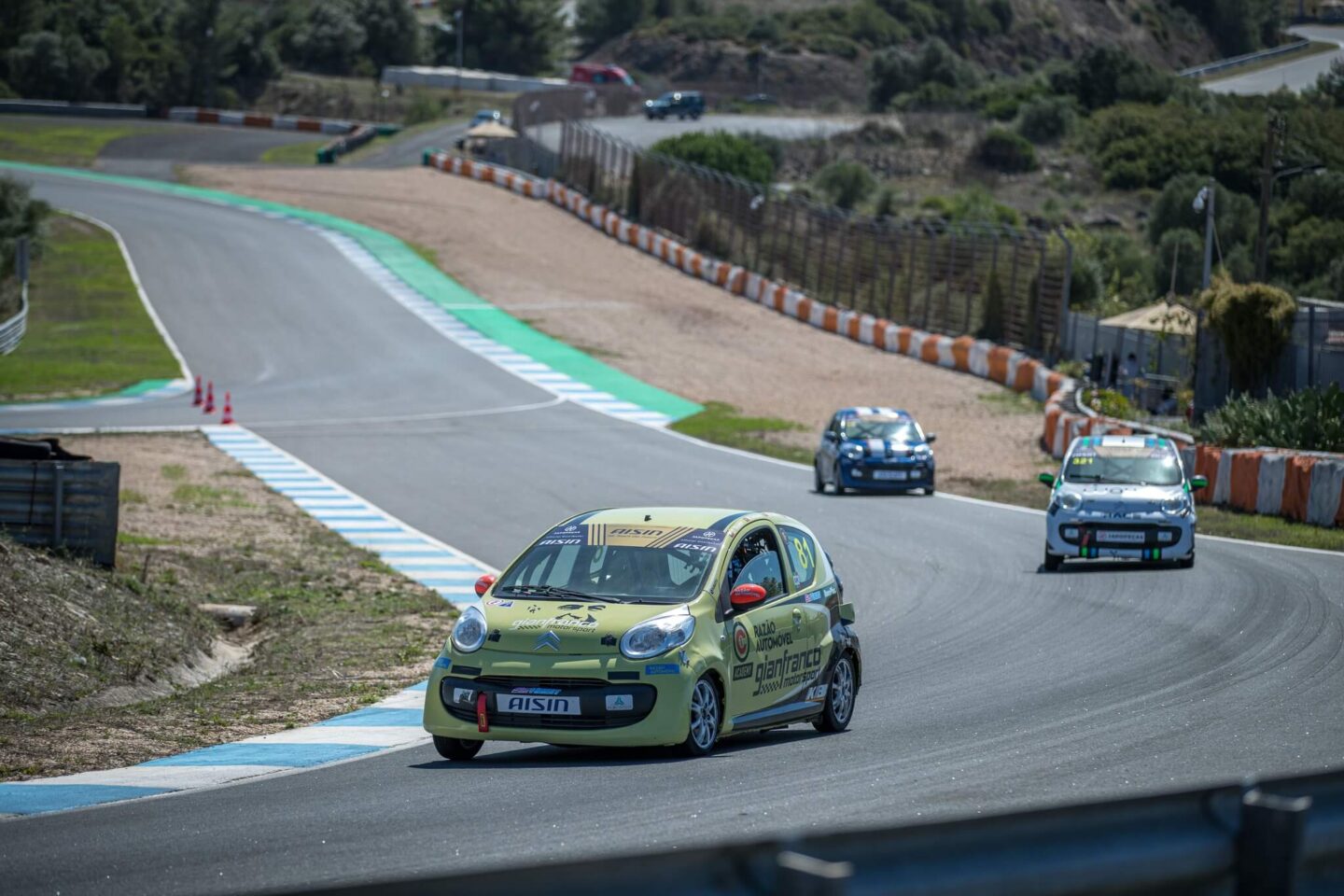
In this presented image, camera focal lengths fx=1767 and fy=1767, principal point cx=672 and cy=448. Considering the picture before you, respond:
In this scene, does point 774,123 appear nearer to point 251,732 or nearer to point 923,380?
point 923,380

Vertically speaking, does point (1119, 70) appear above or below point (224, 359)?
above

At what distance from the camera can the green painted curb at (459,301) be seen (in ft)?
147

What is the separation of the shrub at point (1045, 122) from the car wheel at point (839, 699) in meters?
86.5

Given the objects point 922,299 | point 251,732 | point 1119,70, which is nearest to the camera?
point 251,732

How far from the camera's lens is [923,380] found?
152 feet

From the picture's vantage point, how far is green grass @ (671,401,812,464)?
36.1m

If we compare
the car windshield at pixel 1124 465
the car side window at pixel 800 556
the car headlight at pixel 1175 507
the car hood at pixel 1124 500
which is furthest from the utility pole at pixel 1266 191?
the car side window at pixel 800 556

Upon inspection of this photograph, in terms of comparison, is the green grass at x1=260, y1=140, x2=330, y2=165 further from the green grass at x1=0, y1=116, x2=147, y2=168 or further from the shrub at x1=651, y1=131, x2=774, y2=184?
the shrub at x1=651, y1=131, x2=774, y2=184

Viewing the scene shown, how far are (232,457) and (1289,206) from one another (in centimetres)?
4335

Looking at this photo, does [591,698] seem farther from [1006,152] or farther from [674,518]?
[1006,152]

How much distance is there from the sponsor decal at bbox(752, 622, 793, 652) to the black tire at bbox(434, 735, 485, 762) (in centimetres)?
181

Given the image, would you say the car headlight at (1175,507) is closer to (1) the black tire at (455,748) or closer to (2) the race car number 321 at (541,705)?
(1) the black tire at (455,748)

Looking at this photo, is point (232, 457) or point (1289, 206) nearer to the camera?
point (232, 457)

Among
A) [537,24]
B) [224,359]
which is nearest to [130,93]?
[537,24]
